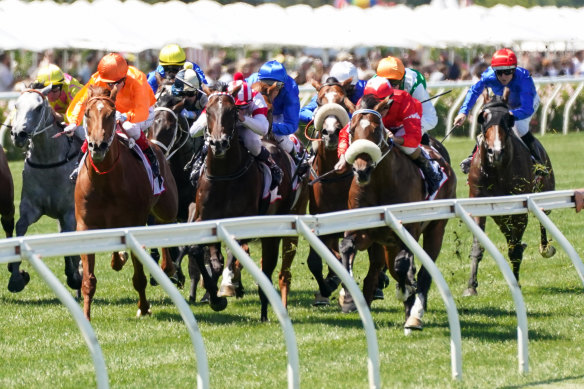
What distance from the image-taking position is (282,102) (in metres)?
9.64

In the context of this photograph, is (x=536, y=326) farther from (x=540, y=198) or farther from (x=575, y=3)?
(x=575, y=3)

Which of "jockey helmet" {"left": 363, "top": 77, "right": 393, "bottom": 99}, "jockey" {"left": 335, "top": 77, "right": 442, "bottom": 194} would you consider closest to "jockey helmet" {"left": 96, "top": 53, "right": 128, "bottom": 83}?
"jockey" {"left": 335, "top": 77, "right": 442, "bottom": 194}

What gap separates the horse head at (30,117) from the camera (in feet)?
31.3

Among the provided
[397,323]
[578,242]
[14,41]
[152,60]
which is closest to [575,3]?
[152,60]

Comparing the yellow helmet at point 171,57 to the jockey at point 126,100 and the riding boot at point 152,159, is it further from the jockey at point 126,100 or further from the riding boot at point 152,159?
the riding boot at point 152,159

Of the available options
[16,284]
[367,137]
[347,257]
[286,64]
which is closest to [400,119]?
[367,137]

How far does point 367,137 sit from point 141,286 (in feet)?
6.66

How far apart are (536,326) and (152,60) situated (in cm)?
2122

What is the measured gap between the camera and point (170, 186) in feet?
Answer: 31.0

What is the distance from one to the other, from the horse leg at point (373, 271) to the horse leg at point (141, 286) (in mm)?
1555

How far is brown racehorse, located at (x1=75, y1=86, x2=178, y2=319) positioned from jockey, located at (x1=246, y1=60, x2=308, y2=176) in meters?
1.28

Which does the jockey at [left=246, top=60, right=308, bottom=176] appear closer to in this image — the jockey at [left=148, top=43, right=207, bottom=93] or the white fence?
the jockey at [left=148, top=43, right=207, bottom=93]

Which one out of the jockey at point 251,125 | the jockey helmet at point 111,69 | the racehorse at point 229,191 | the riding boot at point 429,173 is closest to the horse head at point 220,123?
the racehorse at point 229,191

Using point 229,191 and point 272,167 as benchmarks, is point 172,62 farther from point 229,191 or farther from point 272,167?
point 229,191
